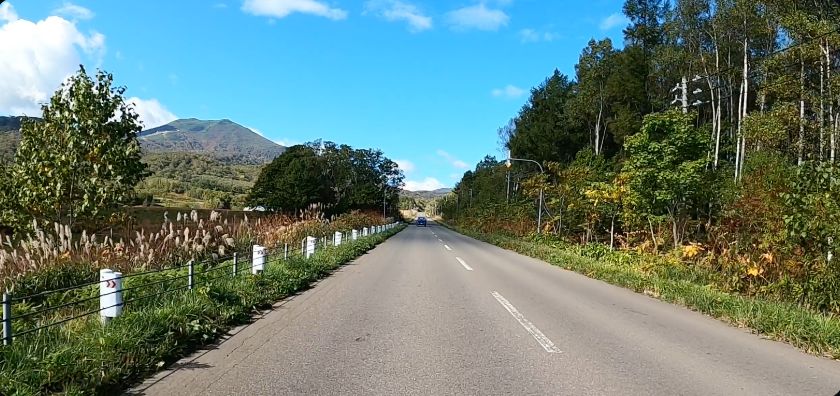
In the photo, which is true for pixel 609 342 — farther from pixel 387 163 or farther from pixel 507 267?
pixel 387 163

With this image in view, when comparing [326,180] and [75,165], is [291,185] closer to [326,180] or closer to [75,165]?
[326,180]

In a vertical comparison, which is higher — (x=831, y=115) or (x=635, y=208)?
(x=831, y=115)

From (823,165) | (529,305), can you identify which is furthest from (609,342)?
(823,165)

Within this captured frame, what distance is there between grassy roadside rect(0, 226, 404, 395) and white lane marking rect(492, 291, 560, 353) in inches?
167

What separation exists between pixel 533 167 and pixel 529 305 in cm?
5800

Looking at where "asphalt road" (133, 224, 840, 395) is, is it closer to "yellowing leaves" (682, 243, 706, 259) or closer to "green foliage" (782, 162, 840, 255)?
"green foliage" (782, 162, 840, 255)

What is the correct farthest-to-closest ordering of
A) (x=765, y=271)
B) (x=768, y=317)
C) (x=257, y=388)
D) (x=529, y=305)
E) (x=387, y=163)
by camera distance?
1. (x=387, y=163)
2. (x=765, y=271)
3. (x=529, y=305)
4. (x=768, y=317)
5. (x=257, y=388)

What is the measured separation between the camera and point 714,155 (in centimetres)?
2642

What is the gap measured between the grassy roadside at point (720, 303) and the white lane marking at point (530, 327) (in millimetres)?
3402

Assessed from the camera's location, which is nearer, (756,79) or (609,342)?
(609,342)

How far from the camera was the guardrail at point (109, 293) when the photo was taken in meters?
5.52

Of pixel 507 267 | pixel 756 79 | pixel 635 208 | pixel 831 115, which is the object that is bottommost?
pixel 507 267

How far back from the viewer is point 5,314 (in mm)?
5012

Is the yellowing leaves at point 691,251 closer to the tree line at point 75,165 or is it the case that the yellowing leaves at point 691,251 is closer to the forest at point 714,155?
the forest at point 714,155
